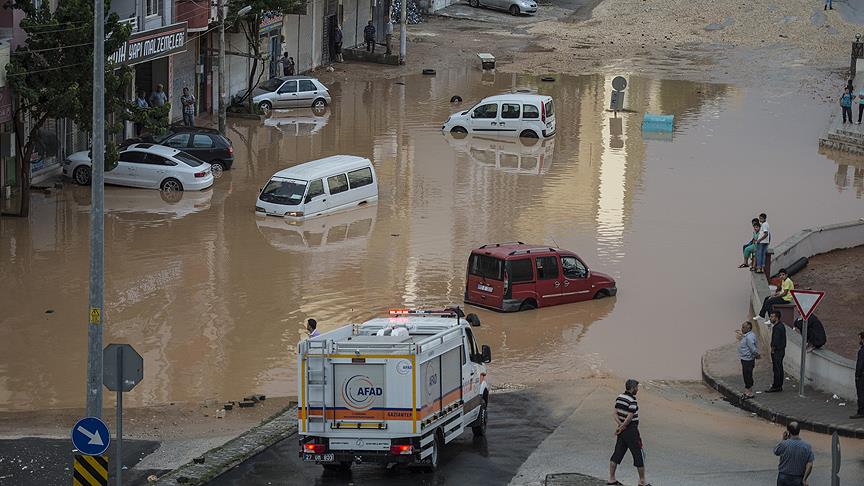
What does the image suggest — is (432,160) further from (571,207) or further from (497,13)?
(497,13)

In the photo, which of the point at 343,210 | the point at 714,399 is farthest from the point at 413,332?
the point at 343,210

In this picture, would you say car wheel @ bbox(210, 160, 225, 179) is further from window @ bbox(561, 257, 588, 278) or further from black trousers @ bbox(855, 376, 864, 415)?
black trousers @ bbox(855, 376, 864, 415)

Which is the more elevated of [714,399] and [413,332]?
[413,332]

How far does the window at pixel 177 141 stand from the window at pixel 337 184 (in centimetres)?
613

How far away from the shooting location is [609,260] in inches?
1329

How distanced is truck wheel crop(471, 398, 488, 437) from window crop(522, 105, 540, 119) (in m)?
29.6

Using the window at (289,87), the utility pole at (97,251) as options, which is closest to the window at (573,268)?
the utility pole at (97,251)

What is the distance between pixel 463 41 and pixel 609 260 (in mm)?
42767

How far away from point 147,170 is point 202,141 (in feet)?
10.2

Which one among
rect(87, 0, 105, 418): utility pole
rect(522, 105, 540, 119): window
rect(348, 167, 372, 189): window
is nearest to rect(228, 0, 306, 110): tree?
rect(522, 105, 540, 119): window

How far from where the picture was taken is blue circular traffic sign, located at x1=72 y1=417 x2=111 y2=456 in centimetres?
1577

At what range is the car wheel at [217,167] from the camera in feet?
136

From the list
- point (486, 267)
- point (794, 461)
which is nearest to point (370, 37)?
point (486, 267)

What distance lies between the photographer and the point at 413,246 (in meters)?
34.5
